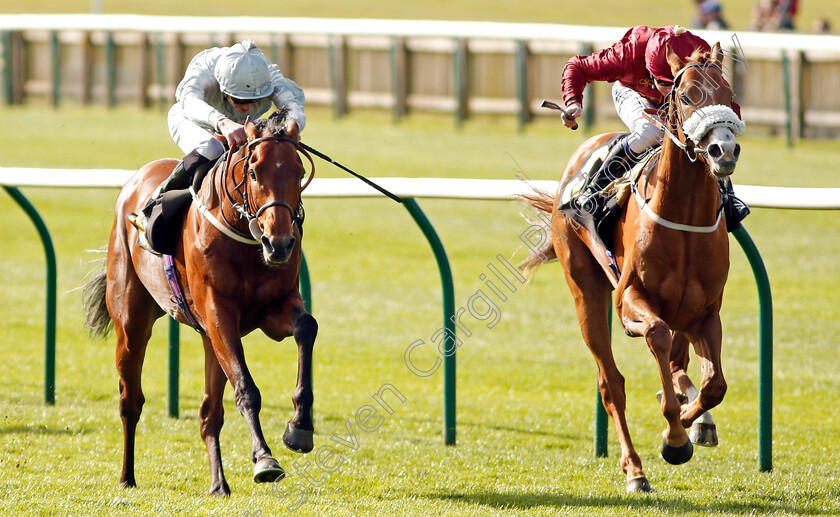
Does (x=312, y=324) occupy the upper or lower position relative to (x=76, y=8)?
lower

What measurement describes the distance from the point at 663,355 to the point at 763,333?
963 millimetres

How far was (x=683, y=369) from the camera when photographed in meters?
5.21

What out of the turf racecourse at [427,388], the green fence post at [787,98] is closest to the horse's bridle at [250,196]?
the turf racecourse at [427,388]

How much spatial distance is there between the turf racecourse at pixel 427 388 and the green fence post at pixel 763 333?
218 mm

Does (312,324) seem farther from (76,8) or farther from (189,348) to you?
(76,8)

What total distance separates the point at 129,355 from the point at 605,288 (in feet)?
7.05

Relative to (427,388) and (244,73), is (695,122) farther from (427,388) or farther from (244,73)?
(427,388)

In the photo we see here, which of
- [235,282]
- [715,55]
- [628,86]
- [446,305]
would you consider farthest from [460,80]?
[235,282]

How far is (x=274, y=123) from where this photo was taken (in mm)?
4309

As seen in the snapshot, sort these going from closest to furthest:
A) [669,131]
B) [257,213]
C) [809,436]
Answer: [257,213], [669,131], [809,436]

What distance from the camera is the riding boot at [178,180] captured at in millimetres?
4801

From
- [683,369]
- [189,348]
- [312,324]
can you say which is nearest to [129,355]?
[312,324]

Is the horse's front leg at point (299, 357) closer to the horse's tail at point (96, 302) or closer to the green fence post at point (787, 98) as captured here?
the horse's tail at point (96, 302)

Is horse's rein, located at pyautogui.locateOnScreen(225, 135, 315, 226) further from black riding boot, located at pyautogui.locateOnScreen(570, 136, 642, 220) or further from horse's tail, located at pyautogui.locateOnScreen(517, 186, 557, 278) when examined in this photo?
horse's tail, located at pyautogui.locateOnScreen(517, 186, 557, 278)
